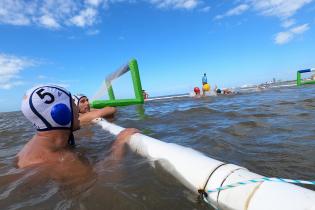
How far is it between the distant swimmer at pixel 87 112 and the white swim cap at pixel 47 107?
4.44m

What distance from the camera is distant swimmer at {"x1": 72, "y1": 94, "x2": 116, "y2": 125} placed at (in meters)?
7.32

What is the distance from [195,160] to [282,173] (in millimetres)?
957

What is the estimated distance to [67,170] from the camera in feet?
8.80

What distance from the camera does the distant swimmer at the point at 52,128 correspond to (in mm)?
2760

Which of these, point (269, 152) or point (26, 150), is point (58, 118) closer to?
point (26, 150)

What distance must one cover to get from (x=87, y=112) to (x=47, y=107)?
526 centimetres

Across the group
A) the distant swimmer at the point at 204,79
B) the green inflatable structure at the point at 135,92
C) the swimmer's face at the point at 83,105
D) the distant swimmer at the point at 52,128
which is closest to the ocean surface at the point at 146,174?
the distant swimmer at the point at 52,128

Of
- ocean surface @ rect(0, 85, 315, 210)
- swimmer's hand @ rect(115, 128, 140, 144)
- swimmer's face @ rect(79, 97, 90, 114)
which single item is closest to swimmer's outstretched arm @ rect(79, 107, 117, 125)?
swimmer's face @ rect(79, 97, 90, 114)

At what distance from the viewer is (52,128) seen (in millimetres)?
2883

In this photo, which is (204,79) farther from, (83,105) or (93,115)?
(93,115)

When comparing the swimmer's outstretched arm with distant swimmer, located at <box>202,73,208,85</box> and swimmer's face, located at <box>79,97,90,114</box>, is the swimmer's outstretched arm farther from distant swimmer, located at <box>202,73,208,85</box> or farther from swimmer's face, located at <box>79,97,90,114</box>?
distant swimmer, located at <box>202,73,208,85</box>

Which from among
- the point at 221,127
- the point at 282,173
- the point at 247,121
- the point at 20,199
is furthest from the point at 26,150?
the point at 247,121

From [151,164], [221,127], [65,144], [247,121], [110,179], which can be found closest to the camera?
[110,179]

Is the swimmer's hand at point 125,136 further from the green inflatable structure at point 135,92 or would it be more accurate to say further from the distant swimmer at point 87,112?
the green inflatable structure at point 135,92
